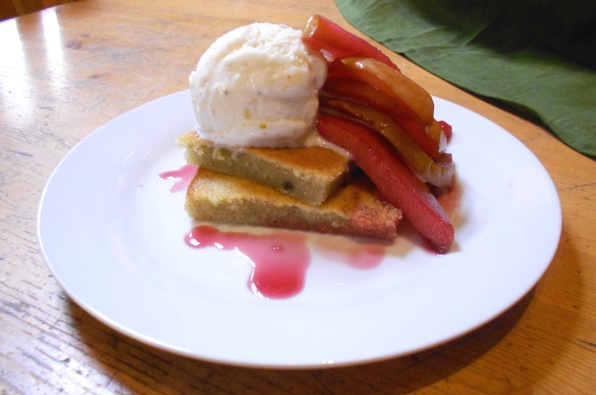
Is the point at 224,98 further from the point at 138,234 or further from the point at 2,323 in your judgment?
the point at 2,323

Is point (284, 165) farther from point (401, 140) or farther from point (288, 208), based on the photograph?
point (401, 140)

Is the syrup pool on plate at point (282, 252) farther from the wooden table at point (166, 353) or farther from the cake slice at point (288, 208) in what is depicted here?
the wooden table at point (166, 353)

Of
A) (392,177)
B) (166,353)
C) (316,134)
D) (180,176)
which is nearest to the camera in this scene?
(166,353)

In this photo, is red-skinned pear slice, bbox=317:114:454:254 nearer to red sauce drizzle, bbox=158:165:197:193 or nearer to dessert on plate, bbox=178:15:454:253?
dessert on plate, bbox=178:15:454:253

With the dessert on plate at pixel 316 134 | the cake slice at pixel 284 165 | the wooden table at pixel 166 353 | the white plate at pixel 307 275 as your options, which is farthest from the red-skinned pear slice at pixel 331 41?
the wooden table at pixel 166 353

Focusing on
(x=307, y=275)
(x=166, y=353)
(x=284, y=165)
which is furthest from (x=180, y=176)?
(x=166, y=353)

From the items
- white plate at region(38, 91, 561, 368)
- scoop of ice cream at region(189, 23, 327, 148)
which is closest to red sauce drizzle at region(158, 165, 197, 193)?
white plate at region(38, 91, 561, 368)

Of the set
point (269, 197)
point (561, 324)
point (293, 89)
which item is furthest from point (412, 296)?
point (293, 89)
